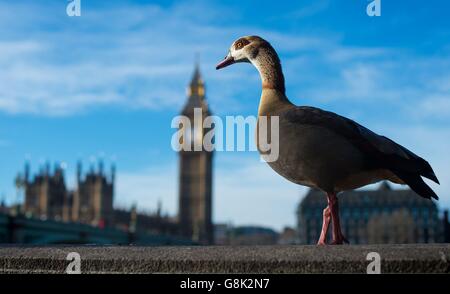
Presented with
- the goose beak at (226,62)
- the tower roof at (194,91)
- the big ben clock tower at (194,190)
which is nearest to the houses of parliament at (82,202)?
the big ben clock tower at (194,190)

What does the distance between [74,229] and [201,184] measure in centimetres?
5830

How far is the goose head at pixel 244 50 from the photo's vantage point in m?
3.34

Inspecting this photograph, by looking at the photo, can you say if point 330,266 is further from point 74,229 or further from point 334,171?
point 74,229

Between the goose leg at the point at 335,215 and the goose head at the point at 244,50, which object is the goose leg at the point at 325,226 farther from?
the goose head at the point at 244,50

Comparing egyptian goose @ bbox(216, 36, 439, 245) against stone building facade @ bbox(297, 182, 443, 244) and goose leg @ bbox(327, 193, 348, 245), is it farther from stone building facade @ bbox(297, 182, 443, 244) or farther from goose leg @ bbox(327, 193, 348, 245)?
stone building facade @ bbox(297, 182, 443, 244)

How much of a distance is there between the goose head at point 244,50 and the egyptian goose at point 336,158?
1.25ft

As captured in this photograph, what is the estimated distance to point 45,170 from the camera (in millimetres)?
90312

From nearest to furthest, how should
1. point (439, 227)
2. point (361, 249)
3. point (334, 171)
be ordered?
1. point (361, 249)
2. point (334, 171)
3. point (439, 227)

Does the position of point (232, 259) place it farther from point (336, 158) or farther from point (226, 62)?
point (226, 62)

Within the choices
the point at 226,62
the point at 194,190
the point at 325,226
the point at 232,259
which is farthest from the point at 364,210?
the point at 232,259

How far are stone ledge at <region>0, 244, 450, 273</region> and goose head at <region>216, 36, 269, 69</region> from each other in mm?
1041

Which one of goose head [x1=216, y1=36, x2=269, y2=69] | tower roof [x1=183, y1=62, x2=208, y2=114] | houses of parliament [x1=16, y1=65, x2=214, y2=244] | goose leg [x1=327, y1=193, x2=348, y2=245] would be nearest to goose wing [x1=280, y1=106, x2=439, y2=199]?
goose leg [x1=327, y1=193, x2=348, y2=245]

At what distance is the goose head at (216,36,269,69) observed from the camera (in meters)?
3.34
